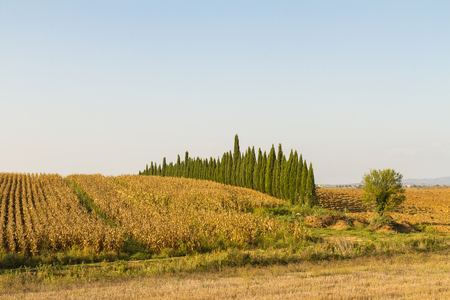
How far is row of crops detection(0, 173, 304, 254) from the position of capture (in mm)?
15914

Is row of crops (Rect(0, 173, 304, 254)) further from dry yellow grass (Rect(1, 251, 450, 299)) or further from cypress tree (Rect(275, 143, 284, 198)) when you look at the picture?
cypress tree (Rect(275, 143, 284, 198))

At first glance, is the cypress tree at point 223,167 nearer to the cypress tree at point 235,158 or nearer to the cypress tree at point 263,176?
the cypress tree at point 235,158

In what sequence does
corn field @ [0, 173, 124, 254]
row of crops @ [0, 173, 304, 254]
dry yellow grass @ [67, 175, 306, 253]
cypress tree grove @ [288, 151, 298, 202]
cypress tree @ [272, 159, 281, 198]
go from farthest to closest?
cypress tree @ [272, 159, 281, 198] < cypress tree grove @ [288, 151, 298, 202] < dry yellow grass @ [67, 175, 306, 253] < row of crops @ [0, 173, 304, 254] < corn field @ [0, 173, 124, 254]

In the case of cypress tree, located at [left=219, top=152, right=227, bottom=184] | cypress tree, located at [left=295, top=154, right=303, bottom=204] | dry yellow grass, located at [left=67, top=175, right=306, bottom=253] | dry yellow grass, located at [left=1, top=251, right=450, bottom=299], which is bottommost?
dry yellow grass, located at [left=1, top=251, right=450, bottom=299]

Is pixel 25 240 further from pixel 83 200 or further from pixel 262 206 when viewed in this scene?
pixel 262 206

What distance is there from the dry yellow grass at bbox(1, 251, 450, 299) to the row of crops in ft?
18.9

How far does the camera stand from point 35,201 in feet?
97.5

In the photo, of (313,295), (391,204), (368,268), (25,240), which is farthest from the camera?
(391,204)

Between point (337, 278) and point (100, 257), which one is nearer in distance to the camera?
point (337, 278)

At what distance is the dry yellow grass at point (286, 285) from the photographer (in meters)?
7.97

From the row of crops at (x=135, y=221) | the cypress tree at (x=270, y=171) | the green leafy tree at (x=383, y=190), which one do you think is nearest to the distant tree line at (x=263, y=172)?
the cypress tree at (x=270, y=171)

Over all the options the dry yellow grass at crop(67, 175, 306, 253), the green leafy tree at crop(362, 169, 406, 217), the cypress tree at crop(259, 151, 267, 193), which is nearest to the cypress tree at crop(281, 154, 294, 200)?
the cypress tree at crop(259, 151, 267, 193)

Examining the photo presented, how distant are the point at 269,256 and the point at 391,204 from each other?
14.9 metres

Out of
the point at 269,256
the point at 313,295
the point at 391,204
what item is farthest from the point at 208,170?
the point at 313,295
